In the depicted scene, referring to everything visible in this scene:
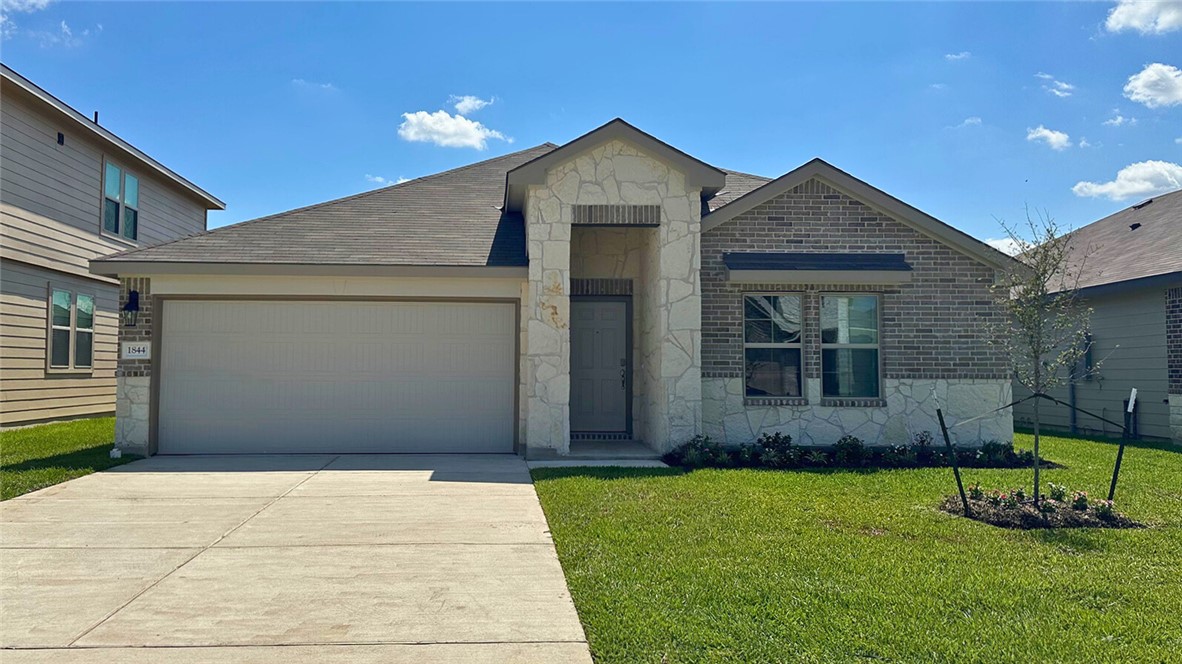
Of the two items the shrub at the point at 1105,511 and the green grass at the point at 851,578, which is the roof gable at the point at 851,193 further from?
the shrub at the point at 1105,511

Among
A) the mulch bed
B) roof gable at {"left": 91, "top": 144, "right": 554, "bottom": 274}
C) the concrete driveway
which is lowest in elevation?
the concrete driveway

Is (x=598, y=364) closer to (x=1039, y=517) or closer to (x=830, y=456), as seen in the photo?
(x=830, y=456)

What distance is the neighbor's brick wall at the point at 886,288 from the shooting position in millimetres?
11289

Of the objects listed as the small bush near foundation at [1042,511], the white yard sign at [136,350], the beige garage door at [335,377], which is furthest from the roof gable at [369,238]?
the small bush near foundation at [1042,511]

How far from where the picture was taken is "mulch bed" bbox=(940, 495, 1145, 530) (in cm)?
664

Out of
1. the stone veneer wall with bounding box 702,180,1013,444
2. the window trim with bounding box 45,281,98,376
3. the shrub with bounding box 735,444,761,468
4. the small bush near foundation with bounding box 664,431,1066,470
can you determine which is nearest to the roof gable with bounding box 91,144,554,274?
the stone veneer wall with bounding box 702,180,1013,444

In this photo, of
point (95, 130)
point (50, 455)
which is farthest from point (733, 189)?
point (95, 130)

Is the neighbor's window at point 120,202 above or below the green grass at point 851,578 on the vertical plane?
above

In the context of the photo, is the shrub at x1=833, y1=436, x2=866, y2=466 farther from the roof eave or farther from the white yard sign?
the white yard sign

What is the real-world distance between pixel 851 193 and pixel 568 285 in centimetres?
456

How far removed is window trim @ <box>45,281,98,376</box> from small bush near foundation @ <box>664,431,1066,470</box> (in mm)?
12469

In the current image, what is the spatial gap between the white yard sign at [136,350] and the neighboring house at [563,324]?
103mm

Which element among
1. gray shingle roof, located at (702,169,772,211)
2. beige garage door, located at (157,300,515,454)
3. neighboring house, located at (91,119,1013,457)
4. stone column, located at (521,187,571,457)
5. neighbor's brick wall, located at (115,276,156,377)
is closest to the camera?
stone column, located at (521,187,571,457)

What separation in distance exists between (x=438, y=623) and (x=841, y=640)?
2.23 m
